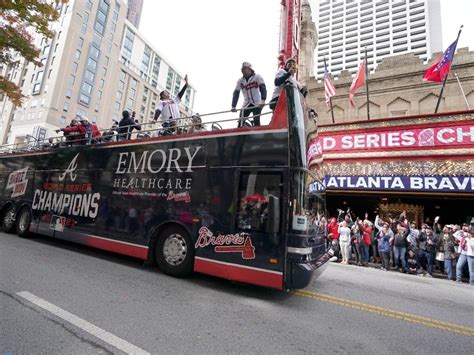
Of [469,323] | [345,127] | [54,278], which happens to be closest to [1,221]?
[54,278]

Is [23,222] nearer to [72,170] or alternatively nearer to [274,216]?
[72,170]

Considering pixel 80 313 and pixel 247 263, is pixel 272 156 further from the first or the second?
pixel 80 313

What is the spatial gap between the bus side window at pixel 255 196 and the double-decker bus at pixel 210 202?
18 millimetres

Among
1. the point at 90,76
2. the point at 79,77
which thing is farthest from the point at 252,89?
the point at 90,76

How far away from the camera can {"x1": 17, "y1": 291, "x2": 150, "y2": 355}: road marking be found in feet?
9.10

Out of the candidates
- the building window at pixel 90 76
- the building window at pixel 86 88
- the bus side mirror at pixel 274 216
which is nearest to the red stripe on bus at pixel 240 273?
the bus side mirror at pixel 274 216

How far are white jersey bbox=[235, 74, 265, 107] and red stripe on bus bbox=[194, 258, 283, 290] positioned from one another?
3725 millimetres

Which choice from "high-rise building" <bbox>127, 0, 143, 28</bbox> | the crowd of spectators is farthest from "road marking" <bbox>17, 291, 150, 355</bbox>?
"high-rise building" <bbox>127, 0, 143, 28</bbox>

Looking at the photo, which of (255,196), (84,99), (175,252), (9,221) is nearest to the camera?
(255,196)

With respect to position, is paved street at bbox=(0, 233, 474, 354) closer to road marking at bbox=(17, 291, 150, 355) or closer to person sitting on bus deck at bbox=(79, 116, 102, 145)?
road marking at bbox=(17, 291, 150, 355)

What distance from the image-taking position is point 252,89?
6363 millimetres

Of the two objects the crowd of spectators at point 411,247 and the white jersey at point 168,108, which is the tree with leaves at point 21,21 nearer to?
the white jersey at point 168,108

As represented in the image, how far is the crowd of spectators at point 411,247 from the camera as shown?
9352mm

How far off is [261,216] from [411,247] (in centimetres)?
885
